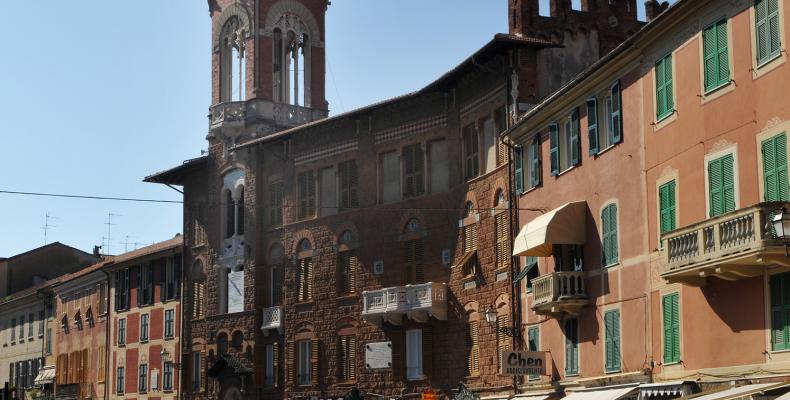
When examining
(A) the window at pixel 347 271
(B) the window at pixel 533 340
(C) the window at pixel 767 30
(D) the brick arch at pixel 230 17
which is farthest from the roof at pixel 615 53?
(D) the brick arch at pixel 230 17

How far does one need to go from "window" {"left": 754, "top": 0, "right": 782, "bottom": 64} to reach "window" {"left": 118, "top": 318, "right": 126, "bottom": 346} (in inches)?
1868

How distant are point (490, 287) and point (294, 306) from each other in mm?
12439

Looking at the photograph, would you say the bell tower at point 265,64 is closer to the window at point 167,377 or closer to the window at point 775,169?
the window at point 167,377

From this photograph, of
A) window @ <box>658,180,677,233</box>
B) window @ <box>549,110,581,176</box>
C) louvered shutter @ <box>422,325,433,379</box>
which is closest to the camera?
window @ <box>658,180,677,233</box>

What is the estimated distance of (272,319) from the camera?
5303cm

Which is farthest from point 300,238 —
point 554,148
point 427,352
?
point 554,148

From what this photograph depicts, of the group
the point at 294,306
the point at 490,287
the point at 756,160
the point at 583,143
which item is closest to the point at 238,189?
the point at 294,306

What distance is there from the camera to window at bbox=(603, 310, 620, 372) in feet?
104

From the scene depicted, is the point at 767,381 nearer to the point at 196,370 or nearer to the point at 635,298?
the point at 635,298

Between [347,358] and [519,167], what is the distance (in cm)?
1316

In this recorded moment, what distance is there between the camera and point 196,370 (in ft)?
193

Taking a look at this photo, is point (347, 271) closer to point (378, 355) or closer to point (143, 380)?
point (378, 355)

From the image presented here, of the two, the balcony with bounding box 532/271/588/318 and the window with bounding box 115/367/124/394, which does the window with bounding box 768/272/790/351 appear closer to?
the balcony with bounding box 532/271/588/318

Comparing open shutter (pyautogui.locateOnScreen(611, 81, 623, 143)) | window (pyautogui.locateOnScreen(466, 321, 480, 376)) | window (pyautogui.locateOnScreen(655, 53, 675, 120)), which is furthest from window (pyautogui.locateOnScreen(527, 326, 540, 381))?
window (pyautogui.locateOnScreen(655, 53, 675, 120))
